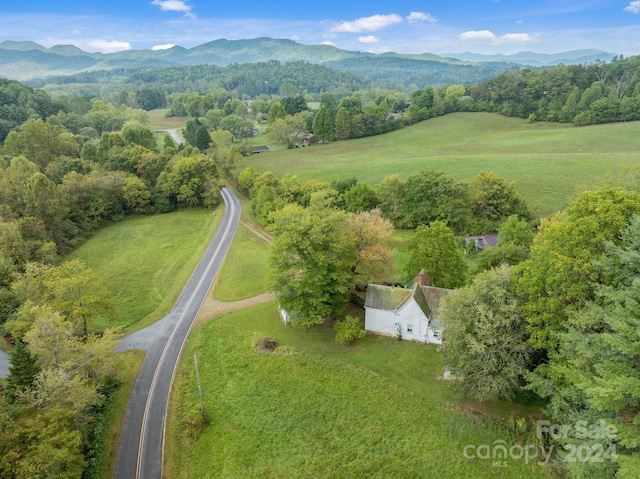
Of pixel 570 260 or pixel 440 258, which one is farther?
pixel 440 258

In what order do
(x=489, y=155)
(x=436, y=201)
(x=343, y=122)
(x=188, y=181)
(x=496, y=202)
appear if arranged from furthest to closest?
1. (x=343, y=122)
2. (x=489, y=155)
3. (x=188, y=181)
4. (x=436, y=201)
5. (x=496, y=202)

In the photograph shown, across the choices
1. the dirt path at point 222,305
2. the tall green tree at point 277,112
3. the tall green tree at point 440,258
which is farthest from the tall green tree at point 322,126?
the tall green tree at point 440,258

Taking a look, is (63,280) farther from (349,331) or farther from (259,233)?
(259,233)

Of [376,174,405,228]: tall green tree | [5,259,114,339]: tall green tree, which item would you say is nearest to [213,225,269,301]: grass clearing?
[5,259,114,339]: tall green tree

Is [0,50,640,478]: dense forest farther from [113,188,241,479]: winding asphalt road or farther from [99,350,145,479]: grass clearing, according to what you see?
[113,188,241,479]: winding asphalt road

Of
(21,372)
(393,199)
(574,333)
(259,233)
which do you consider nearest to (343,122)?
(393,199)

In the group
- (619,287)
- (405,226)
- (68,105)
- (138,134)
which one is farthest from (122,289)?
(68,105)

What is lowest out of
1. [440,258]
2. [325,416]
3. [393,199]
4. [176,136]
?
[325,416]
